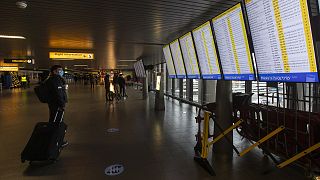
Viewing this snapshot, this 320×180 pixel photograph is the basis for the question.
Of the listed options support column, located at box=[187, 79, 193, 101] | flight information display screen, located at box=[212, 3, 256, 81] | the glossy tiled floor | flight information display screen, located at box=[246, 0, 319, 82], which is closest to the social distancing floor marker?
the glossy tiled floor

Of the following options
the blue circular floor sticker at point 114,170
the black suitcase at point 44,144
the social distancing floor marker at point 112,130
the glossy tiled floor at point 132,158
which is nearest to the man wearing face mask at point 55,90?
the black suitcase at point 44,144

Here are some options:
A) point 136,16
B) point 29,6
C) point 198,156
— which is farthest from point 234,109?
point 29,6

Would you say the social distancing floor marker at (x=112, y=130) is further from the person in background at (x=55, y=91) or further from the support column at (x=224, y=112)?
the support column at (x=224, y=112)

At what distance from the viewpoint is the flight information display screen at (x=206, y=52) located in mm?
5016

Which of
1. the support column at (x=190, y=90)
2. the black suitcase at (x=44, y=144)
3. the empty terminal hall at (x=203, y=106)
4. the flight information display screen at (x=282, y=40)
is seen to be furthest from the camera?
the support column at (x=190, y=90)

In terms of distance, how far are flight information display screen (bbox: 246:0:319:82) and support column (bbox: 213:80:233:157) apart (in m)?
1.36

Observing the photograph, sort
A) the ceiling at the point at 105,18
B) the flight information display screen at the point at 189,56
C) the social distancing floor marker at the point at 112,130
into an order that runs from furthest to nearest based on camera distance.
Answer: the social distancing floor marker at the point at 112,130 → the flight information display screen at the point at 189,56 → the ceiling at the point at 105,18

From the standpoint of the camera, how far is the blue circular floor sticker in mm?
4082

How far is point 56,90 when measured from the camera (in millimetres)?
5227

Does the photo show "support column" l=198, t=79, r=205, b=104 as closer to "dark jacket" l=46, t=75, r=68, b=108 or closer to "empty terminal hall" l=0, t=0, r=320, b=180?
"empty terminal hall" l=0, t=0, r=320, b=180

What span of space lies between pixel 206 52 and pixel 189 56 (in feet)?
3.80

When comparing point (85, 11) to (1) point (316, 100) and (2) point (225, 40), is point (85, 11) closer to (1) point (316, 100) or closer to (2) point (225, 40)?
(2) point (225, 40)

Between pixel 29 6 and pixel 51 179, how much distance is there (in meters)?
3.21

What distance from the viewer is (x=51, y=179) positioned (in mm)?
3857
